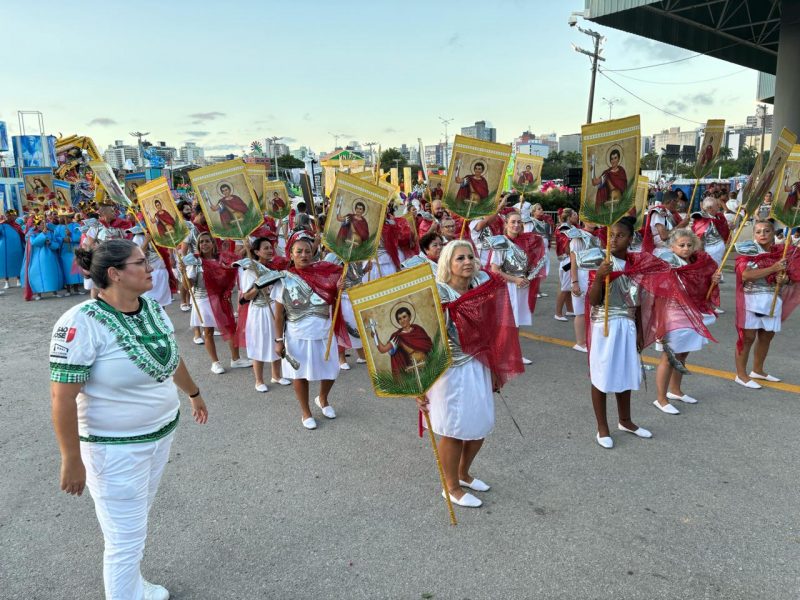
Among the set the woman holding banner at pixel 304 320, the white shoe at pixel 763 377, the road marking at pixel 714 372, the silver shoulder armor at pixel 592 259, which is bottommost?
the road marking at pixel 714 372

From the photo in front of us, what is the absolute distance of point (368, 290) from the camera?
2.92 m

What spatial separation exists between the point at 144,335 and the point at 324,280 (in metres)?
2.56

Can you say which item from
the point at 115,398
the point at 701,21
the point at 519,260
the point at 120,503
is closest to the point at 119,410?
the point at 115,398

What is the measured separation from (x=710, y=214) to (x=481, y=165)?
555 cm

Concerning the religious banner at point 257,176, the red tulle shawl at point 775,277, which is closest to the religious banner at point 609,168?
the red tulle shawl at point 775,277

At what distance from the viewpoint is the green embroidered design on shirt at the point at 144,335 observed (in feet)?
8.02

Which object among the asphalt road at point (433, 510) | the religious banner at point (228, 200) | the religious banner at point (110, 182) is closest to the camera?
the asphalt road at point (433, 510)

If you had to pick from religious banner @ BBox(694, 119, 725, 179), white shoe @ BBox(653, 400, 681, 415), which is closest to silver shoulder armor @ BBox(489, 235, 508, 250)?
white shoe @ BBox(653, 400, 681, 415)

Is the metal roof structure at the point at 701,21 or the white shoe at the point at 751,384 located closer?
the white shoe at the point at 751,384

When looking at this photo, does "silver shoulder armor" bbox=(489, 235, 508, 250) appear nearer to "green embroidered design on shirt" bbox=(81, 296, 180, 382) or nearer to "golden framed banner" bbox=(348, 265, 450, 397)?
"golden framed banner" bbox=(348, 265, 450, 397)

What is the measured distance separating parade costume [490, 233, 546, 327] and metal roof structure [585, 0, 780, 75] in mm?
13863

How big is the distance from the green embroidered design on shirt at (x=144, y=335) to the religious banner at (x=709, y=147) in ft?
22.6

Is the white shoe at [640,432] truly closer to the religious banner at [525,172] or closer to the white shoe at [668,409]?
the white shoe at [668,409]

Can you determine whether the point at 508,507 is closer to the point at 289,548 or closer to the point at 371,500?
the point at 371,500
